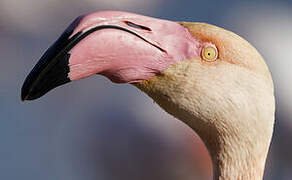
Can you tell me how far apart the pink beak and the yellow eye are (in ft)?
0.08

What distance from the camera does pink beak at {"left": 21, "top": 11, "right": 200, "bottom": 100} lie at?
1.48 m

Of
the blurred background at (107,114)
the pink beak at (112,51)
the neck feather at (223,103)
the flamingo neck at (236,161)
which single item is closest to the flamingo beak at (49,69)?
the pink beak at (112,51)

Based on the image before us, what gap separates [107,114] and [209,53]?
3557mm

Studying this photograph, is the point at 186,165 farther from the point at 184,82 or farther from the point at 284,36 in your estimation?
the point at 184,82

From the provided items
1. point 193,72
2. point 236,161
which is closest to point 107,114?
point 236,161

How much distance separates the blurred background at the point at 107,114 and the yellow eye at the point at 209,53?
2.59m

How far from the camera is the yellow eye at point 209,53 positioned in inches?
65.7

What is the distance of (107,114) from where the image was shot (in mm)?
5160

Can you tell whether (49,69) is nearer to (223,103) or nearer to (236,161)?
(223,103)

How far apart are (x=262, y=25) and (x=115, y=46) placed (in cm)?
409

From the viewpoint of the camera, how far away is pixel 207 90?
5.36 ft

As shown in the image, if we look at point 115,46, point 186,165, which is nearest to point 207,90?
point 115,46

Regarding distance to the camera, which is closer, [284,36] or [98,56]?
[98,56]

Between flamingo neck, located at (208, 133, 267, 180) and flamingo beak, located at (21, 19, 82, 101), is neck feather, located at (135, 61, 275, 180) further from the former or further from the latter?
flamingo beak, located at (21, 19, 82, 101)
